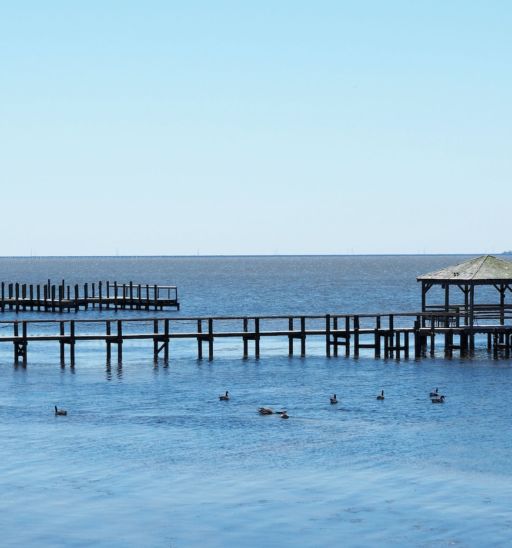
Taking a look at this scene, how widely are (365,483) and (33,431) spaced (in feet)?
41.1

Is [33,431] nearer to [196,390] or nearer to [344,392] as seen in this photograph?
[196,390]

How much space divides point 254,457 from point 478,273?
1146 inches

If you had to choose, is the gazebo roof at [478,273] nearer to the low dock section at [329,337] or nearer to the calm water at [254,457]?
the low dock section at [329,337]

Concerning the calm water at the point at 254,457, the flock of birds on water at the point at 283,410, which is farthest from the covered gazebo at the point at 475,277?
the flock of birds on water at the point at 283,410

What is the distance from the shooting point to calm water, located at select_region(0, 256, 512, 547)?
2489 cm

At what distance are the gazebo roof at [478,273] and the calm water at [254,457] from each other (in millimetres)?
4883

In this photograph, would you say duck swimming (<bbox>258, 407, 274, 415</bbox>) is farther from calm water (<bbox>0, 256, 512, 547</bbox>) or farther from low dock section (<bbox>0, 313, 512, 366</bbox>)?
low dock section (<bbox>0, 313, 512, 366</bbox>)

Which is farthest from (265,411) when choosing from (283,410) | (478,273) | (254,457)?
(478,273)

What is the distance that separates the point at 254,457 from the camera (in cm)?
3219

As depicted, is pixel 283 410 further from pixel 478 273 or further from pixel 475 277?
pixel 478 273

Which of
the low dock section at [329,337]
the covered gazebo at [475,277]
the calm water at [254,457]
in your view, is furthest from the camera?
the covered gazebo at [475,277]

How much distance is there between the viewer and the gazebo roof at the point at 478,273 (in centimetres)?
5797

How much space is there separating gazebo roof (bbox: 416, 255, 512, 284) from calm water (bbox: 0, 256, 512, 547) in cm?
488

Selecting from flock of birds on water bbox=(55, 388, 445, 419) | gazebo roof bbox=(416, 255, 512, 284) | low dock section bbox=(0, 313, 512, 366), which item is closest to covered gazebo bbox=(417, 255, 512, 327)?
gazebo roof bbox=(416, 255, 512, 284)
